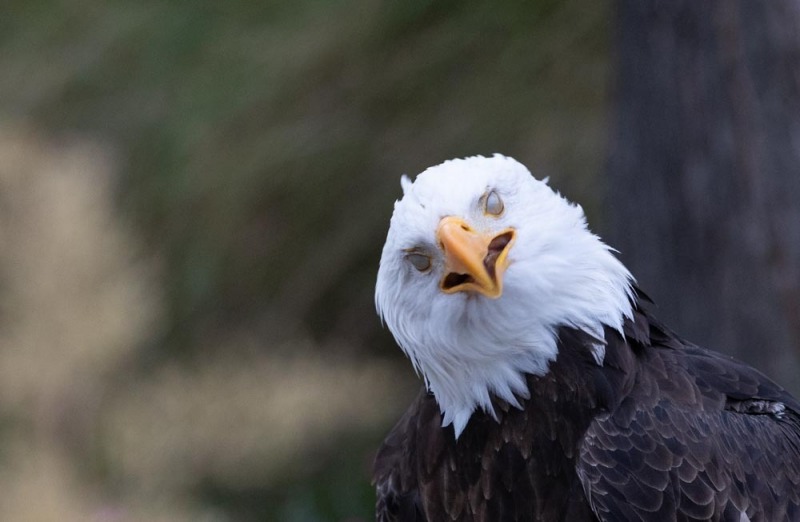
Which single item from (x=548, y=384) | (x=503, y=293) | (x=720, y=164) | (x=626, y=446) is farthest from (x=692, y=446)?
(x=720, y=164)

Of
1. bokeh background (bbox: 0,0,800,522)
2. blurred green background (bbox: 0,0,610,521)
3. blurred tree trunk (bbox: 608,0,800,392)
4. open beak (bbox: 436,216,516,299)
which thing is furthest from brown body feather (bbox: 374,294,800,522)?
blurred green background (bbox: 0,0,610,521)

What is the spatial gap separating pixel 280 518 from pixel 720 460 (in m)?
2.82

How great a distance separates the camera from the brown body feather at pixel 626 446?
2.44 metres

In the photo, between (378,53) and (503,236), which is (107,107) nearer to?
(378,53)

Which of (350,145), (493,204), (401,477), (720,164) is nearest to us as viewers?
(493,204)

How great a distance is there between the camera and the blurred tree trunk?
12.1 ft

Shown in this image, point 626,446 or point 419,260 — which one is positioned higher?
point 419,260

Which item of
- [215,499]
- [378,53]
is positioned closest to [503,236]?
[215,499]

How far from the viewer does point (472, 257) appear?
86.1 inches

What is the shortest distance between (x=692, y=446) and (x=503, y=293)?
0.52 meters

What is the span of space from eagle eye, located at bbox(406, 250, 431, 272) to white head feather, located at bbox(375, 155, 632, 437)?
0.01m

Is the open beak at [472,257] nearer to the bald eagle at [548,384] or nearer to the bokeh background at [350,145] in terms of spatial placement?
the bald eagle at [548,384]

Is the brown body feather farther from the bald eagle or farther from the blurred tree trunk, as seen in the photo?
the blurred tree trunk

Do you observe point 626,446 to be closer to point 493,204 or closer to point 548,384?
point 548,384
